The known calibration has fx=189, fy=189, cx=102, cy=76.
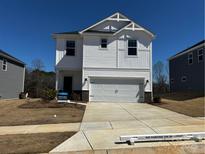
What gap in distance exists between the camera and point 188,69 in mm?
24109

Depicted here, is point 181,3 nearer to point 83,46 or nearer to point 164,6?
point 164,6

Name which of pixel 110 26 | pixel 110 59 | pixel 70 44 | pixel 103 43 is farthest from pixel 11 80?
pixel 110 26

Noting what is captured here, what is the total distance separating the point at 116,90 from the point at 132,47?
4.69m

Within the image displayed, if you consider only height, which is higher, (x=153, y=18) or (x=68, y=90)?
(x=153, y=18)

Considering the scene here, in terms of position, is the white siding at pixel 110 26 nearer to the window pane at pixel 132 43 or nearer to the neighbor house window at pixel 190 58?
the window pane at pixel 132 43

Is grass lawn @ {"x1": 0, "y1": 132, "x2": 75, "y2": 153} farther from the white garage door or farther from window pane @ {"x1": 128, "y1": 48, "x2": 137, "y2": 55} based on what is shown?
window pane @ {"x1": 128, "y1": 48, "x2": 137, "y2": 55}

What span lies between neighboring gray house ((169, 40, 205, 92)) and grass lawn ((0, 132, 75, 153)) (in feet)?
62.1

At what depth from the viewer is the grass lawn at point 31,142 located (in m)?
5.19

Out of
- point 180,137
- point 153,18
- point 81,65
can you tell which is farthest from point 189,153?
point 153,18

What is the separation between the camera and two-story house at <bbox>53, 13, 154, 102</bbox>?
60.7ft

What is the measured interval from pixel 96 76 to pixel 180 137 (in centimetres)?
1322

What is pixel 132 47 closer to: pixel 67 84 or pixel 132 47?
pixel 132 47

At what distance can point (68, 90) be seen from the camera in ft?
66.7

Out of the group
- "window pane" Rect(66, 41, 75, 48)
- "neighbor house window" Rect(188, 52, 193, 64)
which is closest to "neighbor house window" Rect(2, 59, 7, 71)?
"window pane" Rect(66, 41, 75, 48)
